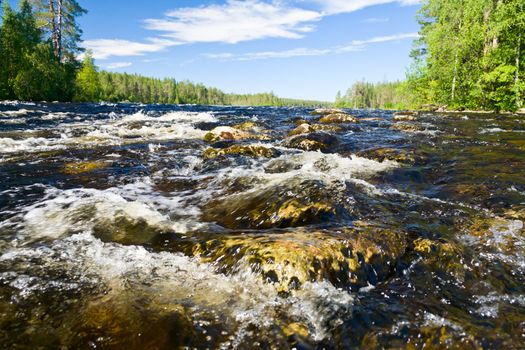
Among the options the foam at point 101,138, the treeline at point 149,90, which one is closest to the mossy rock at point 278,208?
the foam at point 101,138

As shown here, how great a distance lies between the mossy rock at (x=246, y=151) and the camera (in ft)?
33.3

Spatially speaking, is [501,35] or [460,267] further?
[501,35]

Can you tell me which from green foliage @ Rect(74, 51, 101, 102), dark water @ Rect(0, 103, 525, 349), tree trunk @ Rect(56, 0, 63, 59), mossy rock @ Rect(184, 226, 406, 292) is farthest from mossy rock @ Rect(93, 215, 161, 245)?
tree trunk @ Rect(56, 0, 63, 59)

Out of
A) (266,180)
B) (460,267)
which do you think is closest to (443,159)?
(266,180)

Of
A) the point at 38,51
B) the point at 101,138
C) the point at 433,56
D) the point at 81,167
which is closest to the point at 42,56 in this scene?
the point at 38,51

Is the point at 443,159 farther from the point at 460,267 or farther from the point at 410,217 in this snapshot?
the point at 460,267

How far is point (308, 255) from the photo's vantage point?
334 centimetres

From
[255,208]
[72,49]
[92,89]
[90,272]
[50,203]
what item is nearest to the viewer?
[90,272]

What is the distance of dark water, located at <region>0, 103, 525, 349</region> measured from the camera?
2.64 meters

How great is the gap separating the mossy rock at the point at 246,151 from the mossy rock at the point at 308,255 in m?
6.33

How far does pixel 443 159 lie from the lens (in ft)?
30.4

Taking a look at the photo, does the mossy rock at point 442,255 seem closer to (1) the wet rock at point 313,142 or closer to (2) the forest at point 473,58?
(1) the wet rock at point 313,142

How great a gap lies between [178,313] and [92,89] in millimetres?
57152

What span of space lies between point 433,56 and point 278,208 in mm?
34631
